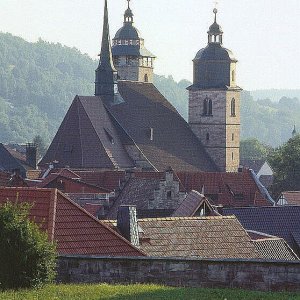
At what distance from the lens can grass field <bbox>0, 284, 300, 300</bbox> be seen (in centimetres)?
1959

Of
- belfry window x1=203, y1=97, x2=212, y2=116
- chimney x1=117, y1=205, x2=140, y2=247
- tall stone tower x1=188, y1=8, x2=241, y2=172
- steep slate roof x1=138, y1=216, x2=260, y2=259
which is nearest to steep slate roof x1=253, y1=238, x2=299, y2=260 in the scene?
steep slate roof x1=138, y1=216, x2=260, y2=259

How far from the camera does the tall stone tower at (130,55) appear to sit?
121000 millimetres

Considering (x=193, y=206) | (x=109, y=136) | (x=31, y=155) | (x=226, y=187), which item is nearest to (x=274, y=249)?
(x=193, y=206)

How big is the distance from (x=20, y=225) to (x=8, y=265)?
626 mm

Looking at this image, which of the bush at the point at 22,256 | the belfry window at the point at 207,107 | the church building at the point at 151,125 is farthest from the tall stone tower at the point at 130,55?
the bush at the point at 22,256

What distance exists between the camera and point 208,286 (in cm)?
2198

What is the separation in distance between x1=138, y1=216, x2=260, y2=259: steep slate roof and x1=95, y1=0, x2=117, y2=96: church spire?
230 feet

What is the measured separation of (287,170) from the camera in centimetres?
9762

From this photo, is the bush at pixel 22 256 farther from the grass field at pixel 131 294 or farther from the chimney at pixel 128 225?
the chimney at pixel 128 225

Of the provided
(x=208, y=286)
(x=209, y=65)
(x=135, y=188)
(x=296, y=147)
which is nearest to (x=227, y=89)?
(x=209, y=65)

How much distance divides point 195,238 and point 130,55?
90143 mm

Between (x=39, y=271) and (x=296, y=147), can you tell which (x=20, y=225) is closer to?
(x=39, y=271)

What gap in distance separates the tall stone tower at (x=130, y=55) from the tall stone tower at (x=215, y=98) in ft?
41.5

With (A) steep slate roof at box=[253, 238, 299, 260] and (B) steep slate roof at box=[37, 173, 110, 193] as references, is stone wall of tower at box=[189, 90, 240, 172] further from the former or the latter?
(A) steep slate roof at box=[253, 238, 299, 260]
